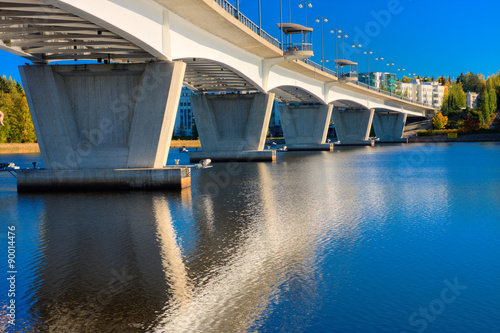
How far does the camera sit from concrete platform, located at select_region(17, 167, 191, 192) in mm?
29797

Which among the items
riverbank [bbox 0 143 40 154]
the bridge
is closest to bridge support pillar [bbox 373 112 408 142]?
riverbank [bbox 0 143 40 154]

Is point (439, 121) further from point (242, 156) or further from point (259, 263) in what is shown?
point (259, 263)

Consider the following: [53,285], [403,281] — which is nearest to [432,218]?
[403,281]

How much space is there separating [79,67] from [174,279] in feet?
67.4

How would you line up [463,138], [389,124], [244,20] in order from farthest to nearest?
[389,124] → [463,138] → [244,20]

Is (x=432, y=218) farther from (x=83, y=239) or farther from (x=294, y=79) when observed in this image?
(x=294, y=79)

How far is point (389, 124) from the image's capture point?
427 feet

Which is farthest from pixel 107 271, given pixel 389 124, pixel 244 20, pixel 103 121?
pixel 389 124

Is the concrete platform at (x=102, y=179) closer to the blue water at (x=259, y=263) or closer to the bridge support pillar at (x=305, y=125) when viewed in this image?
the blue water at (x=259, y=263)

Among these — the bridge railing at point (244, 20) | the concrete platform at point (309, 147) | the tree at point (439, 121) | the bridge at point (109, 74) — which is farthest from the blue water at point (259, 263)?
the tree at point (439, 121)

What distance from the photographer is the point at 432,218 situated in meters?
20.1

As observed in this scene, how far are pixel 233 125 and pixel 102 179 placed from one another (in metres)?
26.7

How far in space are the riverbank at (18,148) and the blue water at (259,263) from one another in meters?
81.5

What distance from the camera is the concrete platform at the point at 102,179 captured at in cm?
2980
